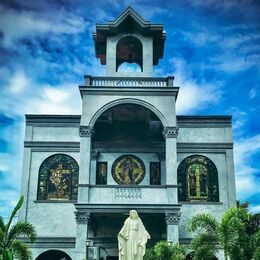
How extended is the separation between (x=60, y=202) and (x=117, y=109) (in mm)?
6321

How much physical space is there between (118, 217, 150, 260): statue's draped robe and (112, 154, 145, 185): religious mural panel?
11348 mm

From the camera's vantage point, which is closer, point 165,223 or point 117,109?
point 165,223

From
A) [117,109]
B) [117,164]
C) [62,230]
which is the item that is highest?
[117,109]

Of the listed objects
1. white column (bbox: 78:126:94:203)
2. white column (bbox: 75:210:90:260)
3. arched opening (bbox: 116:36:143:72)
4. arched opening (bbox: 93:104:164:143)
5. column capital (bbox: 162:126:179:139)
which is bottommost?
white column (bbox: 75:210:90:260)

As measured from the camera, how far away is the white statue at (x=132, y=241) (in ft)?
55.3

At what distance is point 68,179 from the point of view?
1135 inches

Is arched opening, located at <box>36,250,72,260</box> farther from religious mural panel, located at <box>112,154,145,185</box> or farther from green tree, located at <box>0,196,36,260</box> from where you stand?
green tree, located at <box>0,196,36,260</box>

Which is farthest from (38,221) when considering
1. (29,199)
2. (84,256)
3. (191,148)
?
(191,148)

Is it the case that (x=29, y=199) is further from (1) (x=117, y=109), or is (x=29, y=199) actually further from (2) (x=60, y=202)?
(1) (x=117, y=109)

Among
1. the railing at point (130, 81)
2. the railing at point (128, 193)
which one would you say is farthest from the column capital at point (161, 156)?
the railing at point (130, 81)

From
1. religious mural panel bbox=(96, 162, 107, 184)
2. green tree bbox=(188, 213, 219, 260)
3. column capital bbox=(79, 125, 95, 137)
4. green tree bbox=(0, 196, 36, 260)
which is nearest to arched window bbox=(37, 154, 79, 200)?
religious mural panel bbox=(96, 162, 107, 184)

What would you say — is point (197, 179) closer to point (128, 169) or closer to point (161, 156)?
point (161, 156)

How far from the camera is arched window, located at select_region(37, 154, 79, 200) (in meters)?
28.5

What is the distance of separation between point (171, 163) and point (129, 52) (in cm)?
935
